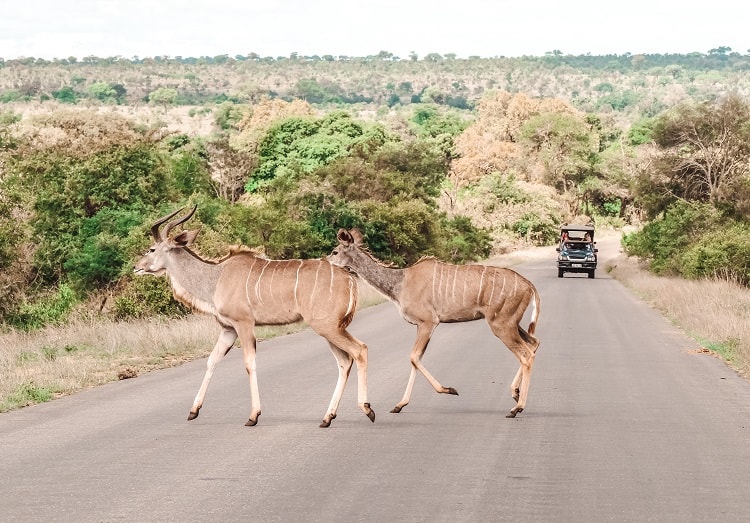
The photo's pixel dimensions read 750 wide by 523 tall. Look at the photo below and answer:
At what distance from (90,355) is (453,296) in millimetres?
7797

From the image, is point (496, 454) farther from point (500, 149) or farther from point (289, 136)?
point (500, 149)

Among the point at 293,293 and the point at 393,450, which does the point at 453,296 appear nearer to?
the point at 293,293

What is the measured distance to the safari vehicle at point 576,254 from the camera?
173 feet

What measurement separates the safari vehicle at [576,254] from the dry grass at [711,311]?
26.6 feet

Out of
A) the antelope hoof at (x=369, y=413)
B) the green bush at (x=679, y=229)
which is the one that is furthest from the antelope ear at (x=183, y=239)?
the green bush at (x=679, y=229)

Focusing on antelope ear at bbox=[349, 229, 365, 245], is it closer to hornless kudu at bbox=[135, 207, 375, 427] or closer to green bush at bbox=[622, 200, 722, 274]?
hornless kudu at bbox=[135, 207, 375, 427]

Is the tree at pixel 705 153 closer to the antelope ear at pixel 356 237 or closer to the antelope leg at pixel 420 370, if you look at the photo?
the antelope ear at pixel 356 237

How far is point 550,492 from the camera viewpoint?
332 inches

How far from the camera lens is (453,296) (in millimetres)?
12680

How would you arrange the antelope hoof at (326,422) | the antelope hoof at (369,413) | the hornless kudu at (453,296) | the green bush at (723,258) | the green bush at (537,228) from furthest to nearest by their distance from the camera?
1. the green bush at (537,228)
2. the green bush at (723,258)
3. the hornless kudu at (453,296)
4. the antelope hoof at (369,413)
5. the antelope hoof at (326,422)

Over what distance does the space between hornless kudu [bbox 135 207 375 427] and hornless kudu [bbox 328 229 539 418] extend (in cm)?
100

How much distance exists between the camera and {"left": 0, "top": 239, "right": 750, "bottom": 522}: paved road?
7926 millimetres

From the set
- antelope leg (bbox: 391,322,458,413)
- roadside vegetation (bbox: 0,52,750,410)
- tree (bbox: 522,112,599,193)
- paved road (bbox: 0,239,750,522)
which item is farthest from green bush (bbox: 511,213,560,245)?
antelope leg (bbox: 391,322,458,413)

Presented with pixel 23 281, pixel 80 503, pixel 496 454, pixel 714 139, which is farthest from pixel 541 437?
pixel 714 139
